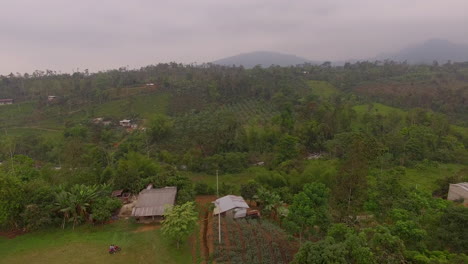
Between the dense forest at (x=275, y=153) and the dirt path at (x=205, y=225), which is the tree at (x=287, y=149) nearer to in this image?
the dense forest at (x=275, y=153)

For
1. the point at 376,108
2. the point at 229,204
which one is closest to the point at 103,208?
the point at 229,204

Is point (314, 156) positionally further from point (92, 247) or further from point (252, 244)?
point (92, 247)

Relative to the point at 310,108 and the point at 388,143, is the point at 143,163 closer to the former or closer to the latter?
the point at 310,108

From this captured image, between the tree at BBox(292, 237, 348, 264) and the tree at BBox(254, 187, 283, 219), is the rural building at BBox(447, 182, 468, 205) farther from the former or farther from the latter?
the tree at BBox(292, 237, 348, 264)

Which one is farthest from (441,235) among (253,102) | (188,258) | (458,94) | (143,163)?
(458,94)

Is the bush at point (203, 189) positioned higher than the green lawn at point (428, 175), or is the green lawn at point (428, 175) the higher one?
the bush at point (203, 189)

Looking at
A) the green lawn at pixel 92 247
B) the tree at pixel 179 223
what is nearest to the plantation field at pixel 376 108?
the tree at pixel 179 223
